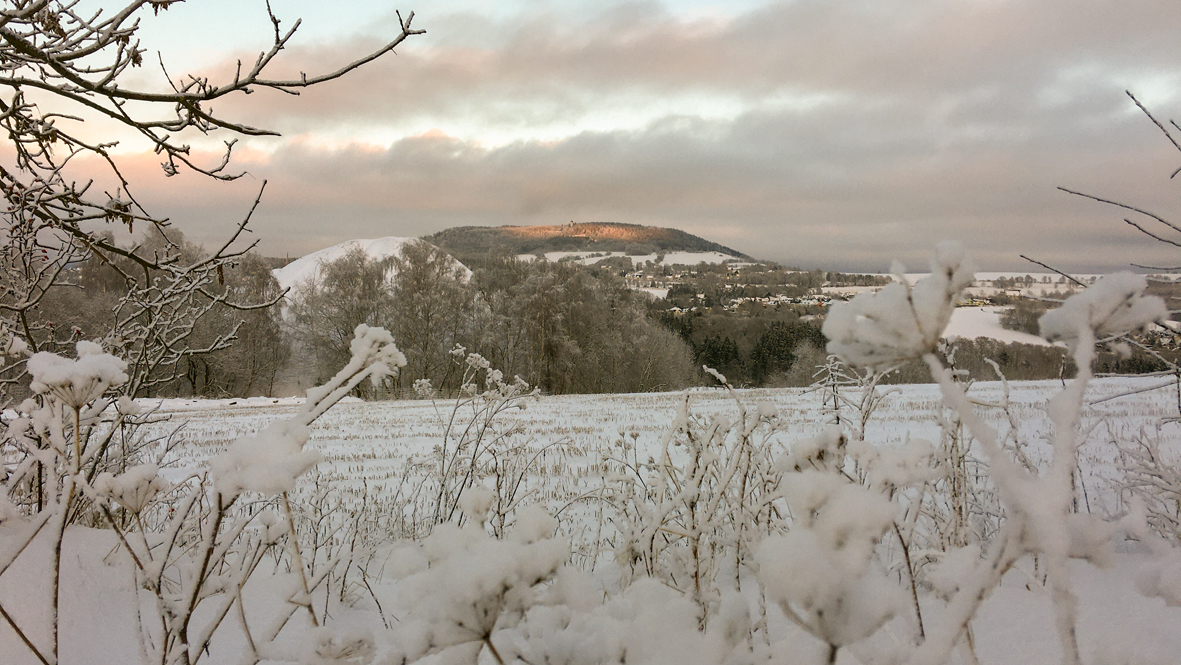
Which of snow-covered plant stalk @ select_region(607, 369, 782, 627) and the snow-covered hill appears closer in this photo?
snow-covered plant stalk @ select_region(607, 369, 782, 627)

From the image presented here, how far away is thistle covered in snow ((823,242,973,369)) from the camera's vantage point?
0.48 meters

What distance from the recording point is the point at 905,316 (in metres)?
0.48

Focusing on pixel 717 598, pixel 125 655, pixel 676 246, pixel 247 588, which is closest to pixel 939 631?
pixel 717 598

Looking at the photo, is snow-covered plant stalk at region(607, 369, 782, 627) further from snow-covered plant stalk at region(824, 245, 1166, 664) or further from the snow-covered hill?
the snow-covered hill

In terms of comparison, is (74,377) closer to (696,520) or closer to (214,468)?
(214,468)

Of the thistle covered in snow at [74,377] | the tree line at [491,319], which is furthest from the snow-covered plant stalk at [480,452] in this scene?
the tree line at [491,319]

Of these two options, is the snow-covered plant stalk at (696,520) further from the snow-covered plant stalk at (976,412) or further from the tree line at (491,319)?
the tree line at (491,319)

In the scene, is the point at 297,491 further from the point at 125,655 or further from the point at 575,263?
the point at 575,263

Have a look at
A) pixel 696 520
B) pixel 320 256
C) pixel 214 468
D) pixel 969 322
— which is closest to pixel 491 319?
pixel 969 322

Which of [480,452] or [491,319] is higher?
[491,319]

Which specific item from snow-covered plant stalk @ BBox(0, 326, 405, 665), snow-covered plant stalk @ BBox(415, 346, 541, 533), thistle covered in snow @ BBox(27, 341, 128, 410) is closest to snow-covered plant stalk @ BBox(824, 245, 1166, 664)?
Result: snow-covered plant stalk @ BBox(0, 326, 405, 665)

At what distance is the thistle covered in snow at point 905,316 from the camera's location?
0.48 meters

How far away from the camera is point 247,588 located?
208 centimetres

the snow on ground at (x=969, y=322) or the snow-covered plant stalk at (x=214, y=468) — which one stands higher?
the snow on ground at (x=969, y=322)
